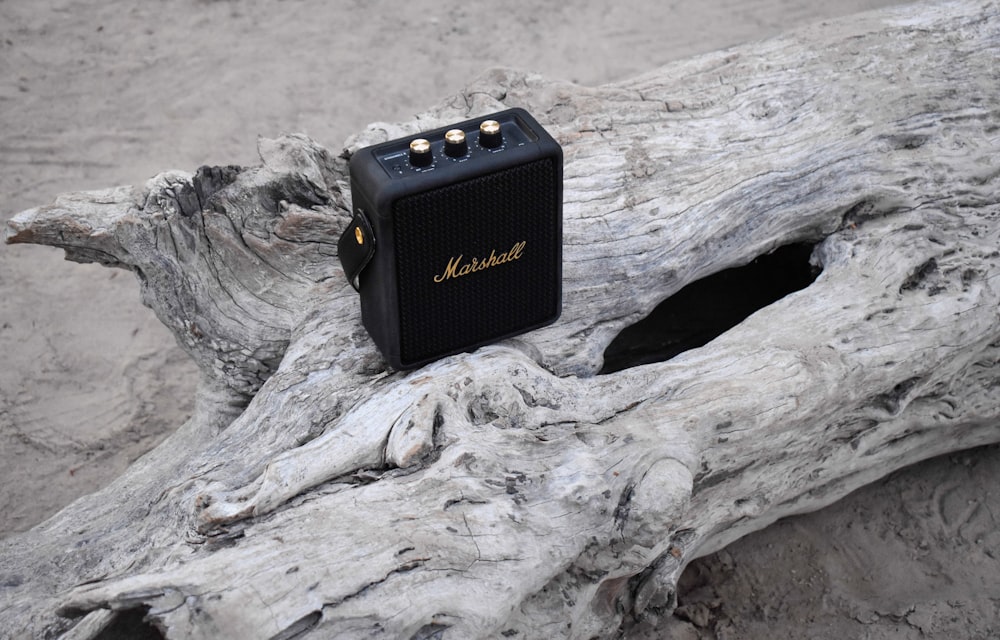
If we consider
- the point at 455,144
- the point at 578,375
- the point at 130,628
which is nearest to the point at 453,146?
the point at 455,144

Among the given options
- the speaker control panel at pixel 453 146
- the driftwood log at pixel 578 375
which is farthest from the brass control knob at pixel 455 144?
the driftwood log at pixel 578 375

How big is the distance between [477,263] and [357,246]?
254mm

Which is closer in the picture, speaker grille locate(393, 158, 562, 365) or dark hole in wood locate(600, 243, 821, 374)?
speaker grille locate(393, 158, 562, 365)

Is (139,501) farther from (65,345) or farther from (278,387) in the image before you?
(65,345)

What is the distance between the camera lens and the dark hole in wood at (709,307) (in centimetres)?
286

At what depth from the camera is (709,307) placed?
2924 mm

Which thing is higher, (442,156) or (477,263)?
(442,156)

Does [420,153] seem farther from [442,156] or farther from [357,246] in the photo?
[357,246]

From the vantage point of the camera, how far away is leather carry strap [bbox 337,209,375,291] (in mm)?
2090

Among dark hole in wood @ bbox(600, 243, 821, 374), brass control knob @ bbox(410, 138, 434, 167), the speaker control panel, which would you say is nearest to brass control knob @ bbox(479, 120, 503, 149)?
the speaker control panel

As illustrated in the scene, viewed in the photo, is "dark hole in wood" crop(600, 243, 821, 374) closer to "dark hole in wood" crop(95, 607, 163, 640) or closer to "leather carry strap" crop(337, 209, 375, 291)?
"leather carry strap" crop(337, 209, 375, 291)

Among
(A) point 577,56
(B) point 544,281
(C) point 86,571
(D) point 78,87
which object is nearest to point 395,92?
(A) point 577,56

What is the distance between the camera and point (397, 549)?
189 cm

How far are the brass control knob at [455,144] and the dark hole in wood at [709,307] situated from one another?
3.01 feet
